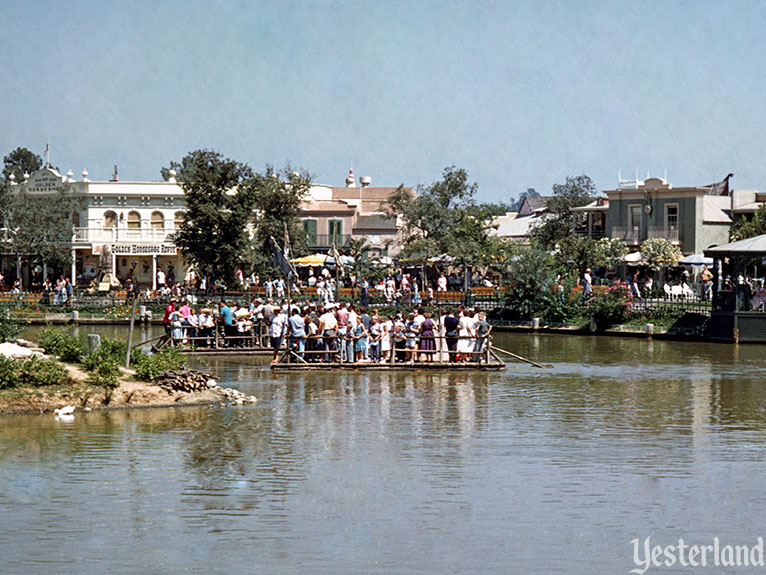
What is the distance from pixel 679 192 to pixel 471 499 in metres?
60.5

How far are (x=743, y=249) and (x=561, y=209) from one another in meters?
48.7

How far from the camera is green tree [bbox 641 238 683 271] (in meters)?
67.8

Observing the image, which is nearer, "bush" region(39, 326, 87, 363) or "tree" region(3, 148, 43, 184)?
"bush" region(39, 326, 87, 363)

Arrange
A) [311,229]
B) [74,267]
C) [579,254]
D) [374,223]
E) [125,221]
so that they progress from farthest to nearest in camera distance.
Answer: [374,223]
[311,229]
[125,221]
[74,267]
[579,254]

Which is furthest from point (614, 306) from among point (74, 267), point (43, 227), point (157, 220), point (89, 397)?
point (43, 227)

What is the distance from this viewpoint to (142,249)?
75500 mm

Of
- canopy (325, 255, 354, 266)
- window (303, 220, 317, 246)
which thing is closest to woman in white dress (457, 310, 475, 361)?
canopy (325, 255, 354, 266)

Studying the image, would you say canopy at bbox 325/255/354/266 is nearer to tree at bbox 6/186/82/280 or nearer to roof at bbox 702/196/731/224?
tree at bbox 6/186/82/280

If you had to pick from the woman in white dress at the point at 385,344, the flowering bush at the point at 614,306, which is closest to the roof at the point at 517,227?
the flowering bush at the point at 614,306

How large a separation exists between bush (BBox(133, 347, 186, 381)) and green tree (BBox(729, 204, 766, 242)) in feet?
161

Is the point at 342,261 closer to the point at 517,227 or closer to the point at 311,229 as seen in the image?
the point at 311,229

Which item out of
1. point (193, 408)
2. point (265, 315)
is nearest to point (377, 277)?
point (265, 315)

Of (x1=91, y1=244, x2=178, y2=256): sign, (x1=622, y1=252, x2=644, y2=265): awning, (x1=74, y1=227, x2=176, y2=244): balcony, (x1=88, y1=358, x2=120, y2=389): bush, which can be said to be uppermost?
(x1=74, y1=227, x2=176, y2=244): balcony

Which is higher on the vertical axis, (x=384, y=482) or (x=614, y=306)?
(x=614, y=306)
